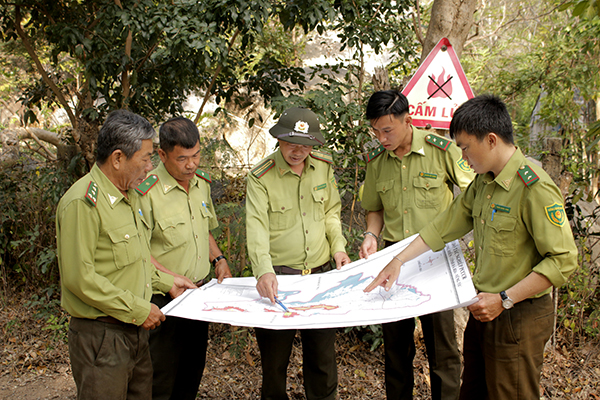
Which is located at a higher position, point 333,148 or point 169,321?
point 333,148

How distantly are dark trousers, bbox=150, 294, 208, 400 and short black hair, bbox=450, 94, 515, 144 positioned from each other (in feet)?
6.05

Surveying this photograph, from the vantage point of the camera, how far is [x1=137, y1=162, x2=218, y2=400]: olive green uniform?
99.5 inches

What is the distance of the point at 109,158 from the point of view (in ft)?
6.48

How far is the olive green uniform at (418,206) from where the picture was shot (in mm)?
2674

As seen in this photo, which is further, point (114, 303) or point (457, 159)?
point (457, 159)

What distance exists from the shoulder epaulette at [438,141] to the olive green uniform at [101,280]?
5.84ft

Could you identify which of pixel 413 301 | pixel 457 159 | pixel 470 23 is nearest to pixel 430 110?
pixel 457 159

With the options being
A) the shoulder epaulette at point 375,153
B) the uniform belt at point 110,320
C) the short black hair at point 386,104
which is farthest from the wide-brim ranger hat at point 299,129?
the uniform belt at point 110,320

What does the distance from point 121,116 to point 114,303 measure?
2.68ft

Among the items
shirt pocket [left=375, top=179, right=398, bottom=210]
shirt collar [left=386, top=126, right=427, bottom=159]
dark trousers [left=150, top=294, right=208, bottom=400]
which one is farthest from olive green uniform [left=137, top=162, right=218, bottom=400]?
shirt collar [left=386, top=126, right=427, bottom=159]

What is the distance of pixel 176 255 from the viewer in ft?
8.43

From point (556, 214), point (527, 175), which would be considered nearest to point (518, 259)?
point (556, 214)

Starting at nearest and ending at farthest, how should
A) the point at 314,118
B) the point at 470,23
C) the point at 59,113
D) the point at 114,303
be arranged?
the point at 114,303 < the point at 314,118 < the point at 470,23 < the point at 59,113

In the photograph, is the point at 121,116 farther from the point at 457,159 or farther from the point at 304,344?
the point at 457,159
